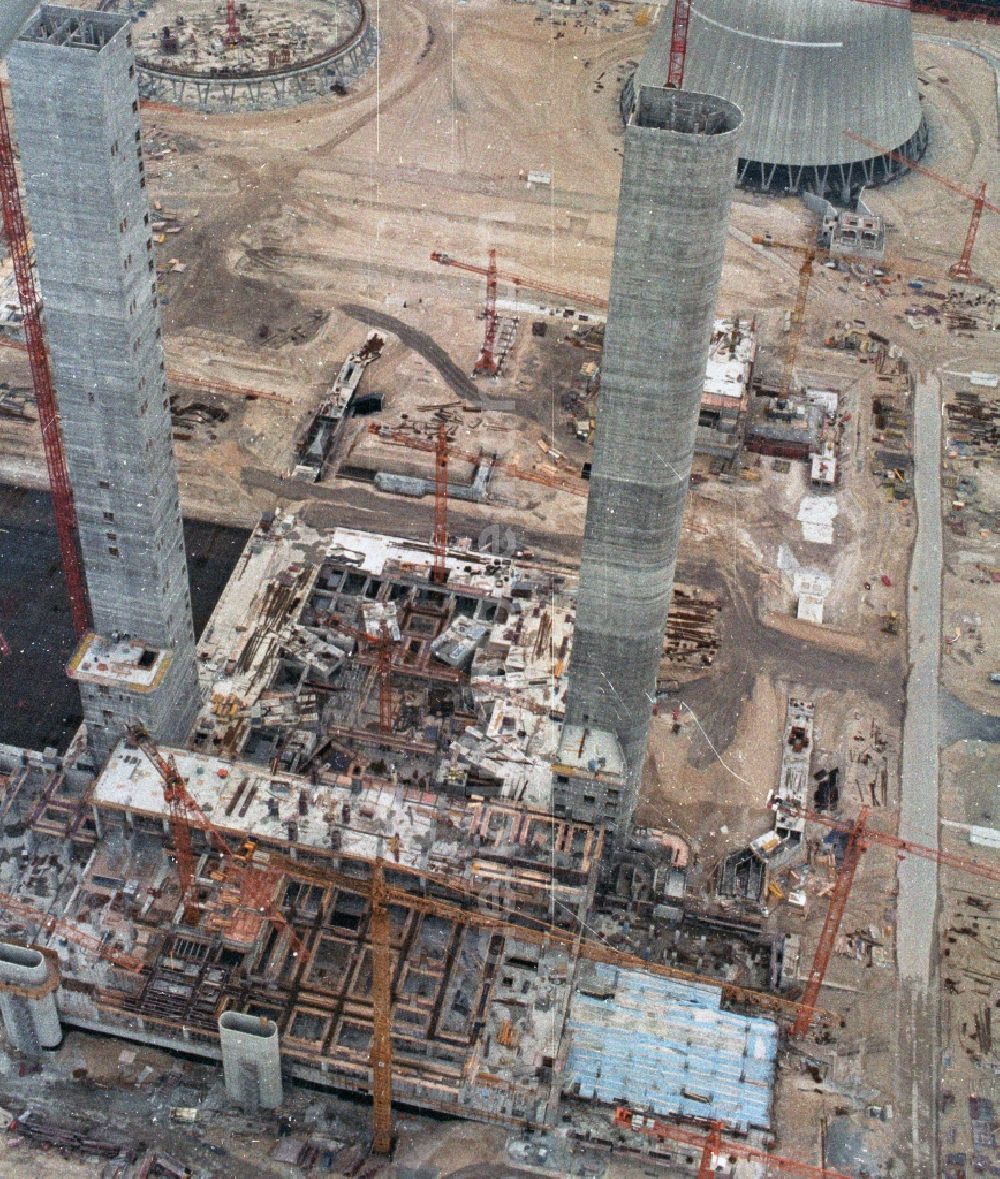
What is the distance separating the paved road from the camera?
12775cm

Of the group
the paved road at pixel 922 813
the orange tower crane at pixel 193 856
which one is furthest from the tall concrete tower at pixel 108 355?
the paved road at pixel 922 813

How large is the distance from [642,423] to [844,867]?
1838 inches

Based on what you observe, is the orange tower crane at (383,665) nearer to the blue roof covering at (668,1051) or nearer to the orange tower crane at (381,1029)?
the orange tower crane at (381,1029)

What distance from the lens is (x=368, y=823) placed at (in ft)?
444

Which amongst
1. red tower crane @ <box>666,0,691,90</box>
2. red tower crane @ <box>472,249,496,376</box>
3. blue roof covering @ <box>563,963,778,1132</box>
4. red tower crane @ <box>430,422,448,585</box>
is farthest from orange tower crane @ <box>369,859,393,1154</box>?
red tower crane @ <box>472,249,496,376</box>

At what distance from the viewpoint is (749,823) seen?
148m

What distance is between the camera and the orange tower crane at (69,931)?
417ft

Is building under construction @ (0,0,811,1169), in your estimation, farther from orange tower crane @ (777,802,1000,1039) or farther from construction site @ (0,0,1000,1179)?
orange tower crane @ (777,802,1000,1039)

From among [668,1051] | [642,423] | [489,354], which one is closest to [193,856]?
[668,1051]

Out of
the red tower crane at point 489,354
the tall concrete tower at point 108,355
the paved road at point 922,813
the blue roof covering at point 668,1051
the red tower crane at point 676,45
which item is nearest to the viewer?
the tall concrete tower at point 108,355

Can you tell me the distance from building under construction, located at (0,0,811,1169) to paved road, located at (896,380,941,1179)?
37.3 ft

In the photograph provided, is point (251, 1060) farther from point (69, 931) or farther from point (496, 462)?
point (496, 462)

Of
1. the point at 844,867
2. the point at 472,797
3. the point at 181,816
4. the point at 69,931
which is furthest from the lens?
the point at 844,867

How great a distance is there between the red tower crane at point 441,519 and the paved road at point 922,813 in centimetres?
4617
